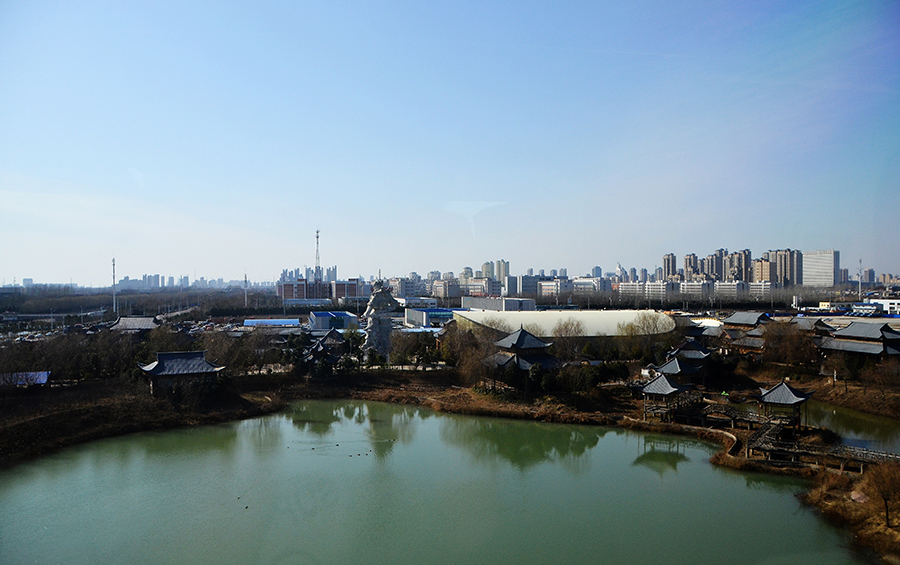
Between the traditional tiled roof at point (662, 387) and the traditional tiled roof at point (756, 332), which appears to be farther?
the traditional tiled roof at point (756, 332)

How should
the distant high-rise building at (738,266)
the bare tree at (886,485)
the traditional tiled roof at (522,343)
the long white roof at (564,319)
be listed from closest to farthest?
→ the bare tree at (886,485), the traditional tiled roof at (522,343), the long white roof at (564,319), the distant high-rise building at (738,266)

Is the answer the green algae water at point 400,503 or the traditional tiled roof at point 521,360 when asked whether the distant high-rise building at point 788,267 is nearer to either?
the traditional tiled roof at point 521,360

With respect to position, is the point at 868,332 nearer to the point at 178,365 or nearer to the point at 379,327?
the point at 379,327

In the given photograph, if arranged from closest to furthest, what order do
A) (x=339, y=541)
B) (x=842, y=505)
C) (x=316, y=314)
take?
(x=339, y=541)
(x=842, y=505)
(x=316, y=314)

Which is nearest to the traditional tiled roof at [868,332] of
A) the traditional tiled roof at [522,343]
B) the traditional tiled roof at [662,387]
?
the traditional tiled roof at [662,387]

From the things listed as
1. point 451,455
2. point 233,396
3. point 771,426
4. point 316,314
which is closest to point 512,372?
point 451,455

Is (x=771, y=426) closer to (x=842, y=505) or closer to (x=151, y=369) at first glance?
(x=842, y=505)

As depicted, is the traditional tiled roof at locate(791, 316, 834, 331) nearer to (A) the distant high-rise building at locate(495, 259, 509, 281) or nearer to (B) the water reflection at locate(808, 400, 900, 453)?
(B) the water reflection at locate(808, 400, 900, 453)
